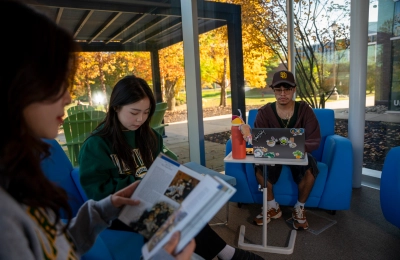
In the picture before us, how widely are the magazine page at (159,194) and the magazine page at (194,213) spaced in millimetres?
51

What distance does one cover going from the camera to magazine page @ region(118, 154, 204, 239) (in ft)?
2.74

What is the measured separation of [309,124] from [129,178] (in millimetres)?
1548

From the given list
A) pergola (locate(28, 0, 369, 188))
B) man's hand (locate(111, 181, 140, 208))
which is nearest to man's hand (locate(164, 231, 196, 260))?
man's hand (locate(111, 181, 140, 208))

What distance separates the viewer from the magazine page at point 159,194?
32.8 inches

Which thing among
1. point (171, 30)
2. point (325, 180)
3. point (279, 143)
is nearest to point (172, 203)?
point (279, 143)

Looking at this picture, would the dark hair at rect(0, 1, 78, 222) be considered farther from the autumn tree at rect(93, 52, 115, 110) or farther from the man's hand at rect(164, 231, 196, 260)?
the autumn tree at rect(93, 52, 115, 110)

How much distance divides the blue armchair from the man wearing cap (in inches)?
3.4

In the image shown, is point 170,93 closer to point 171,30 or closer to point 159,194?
point 171,30

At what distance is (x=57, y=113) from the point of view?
2.23 ft

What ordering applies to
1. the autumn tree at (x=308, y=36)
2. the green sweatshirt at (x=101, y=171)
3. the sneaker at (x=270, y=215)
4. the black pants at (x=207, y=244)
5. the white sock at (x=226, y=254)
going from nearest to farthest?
the green sweatshirt at (x=101, y=171) → the black pants at (x=207, y=244) → the white sock at (x=226, y=254) → the sneaker at (x=270, y=215) → the autumn tree at (x=308, y=36)

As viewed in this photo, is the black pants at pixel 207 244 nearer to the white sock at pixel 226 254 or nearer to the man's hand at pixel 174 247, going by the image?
the white sock at pixel 226 254

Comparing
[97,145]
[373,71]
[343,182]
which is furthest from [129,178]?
[373,71]

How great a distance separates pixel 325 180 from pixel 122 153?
1.71 meters

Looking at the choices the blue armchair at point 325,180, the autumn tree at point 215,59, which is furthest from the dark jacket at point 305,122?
the autumn tree at point 215,59
